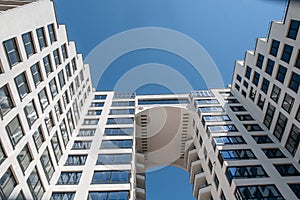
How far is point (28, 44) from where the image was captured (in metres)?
17.9

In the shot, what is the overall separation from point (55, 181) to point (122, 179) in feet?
23.2

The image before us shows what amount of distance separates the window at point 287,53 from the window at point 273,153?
10.7 m

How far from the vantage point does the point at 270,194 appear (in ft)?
60.2

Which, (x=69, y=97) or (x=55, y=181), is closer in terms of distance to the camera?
(x=55, y=181)

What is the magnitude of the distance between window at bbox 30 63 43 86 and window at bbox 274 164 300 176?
Answer: 26.4 meters

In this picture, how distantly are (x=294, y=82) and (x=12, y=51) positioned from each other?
2797 centimetres

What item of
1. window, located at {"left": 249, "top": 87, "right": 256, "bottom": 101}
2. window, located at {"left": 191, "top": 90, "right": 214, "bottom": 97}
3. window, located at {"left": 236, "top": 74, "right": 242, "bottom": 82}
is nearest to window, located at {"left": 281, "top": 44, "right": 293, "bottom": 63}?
window, located at {"left": 249, "top": 87, "right": 256, "bottom": 101}

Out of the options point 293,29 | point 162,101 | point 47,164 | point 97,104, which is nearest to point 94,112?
point 97,104

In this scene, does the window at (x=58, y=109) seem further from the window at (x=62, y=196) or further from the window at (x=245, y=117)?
the window at (x=245, y=117)

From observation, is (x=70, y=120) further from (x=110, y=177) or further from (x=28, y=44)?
(x=28, y=44)

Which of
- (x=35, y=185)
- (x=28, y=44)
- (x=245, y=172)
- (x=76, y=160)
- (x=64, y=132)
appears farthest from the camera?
(x=64, y=132)

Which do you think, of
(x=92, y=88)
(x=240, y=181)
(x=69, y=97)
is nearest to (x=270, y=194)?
(x=240, y=181)

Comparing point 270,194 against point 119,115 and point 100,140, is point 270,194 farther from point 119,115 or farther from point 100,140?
point 119,115

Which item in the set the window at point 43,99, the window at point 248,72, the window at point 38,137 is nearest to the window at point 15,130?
the window at point 38,137
